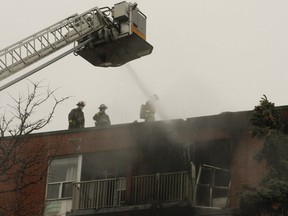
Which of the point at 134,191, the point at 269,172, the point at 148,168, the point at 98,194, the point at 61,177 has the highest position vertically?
the point at 148,168

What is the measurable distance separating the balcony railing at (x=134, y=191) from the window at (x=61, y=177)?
2.98 ft

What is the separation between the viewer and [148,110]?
21.9 meters

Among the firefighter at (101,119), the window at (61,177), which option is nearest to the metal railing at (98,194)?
the window at (61,177)

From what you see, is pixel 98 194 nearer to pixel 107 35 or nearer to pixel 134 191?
pixel 134 191

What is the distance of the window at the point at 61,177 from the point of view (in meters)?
22.8

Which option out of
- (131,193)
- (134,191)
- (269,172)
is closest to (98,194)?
(131,193)

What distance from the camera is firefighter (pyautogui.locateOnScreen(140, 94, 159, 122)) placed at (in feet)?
71.4

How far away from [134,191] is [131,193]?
0.42 ft

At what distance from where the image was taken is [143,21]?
16.6 metres

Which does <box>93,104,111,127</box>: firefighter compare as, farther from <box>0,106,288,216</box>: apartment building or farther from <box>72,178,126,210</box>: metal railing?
<box>72,178,126,210</box>: metal railing

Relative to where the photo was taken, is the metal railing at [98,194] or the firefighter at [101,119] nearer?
the metal railing at [98,194]

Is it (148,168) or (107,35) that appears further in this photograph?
(148,168)

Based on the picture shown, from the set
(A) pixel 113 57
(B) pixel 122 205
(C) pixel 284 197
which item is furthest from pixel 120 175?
(C) pixel 284 197

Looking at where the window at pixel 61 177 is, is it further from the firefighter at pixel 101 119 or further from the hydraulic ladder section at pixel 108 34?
the hydraulic ladder section at pixel 108 34
